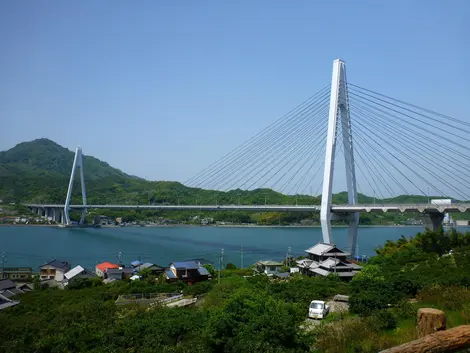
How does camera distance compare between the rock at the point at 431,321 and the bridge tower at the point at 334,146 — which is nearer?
the rock at the point at 431,321

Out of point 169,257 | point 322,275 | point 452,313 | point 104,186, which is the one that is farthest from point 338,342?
point 104,186

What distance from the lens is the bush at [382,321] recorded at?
322 centimetres

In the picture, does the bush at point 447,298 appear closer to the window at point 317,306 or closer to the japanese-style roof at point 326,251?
the window at point 317,306

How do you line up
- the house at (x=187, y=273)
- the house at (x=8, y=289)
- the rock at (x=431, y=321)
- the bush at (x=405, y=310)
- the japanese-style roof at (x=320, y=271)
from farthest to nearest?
the house at (x=187, y=273) < the japanese-style roof at (x=320, y=271) < the house at (x=8, y=289) < the bush at (x=405, y=310) < the rock at (x=431, y=321)

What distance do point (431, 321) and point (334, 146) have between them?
35.3 feet

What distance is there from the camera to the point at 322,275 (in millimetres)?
10141

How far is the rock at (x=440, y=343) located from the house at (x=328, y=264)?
8.92 m

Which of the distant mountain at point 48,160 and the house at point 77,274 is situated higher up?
the distant mountain at point 48,160

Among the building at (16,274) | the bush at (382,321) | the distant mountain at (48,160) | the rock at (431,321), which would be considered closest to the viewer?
the rock at (431,321)

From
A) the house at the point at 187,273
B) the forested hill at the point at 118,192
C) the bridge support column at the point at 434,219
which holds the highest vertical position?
the forested hill at the point at 118,192

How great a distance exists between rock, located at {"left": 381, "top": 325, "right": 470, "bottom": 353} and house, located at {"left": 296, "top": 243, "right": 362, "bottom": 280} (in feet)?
29.3

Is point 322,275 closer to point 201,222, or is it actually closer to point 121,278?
point 121,278

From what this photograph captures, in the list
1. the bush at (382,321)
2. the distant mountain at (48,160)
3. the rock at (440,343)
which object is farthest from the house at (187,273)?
the distant mountain at (48,160)

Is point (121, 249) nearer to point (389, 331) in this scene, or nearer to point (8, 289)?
point (8, 289)
